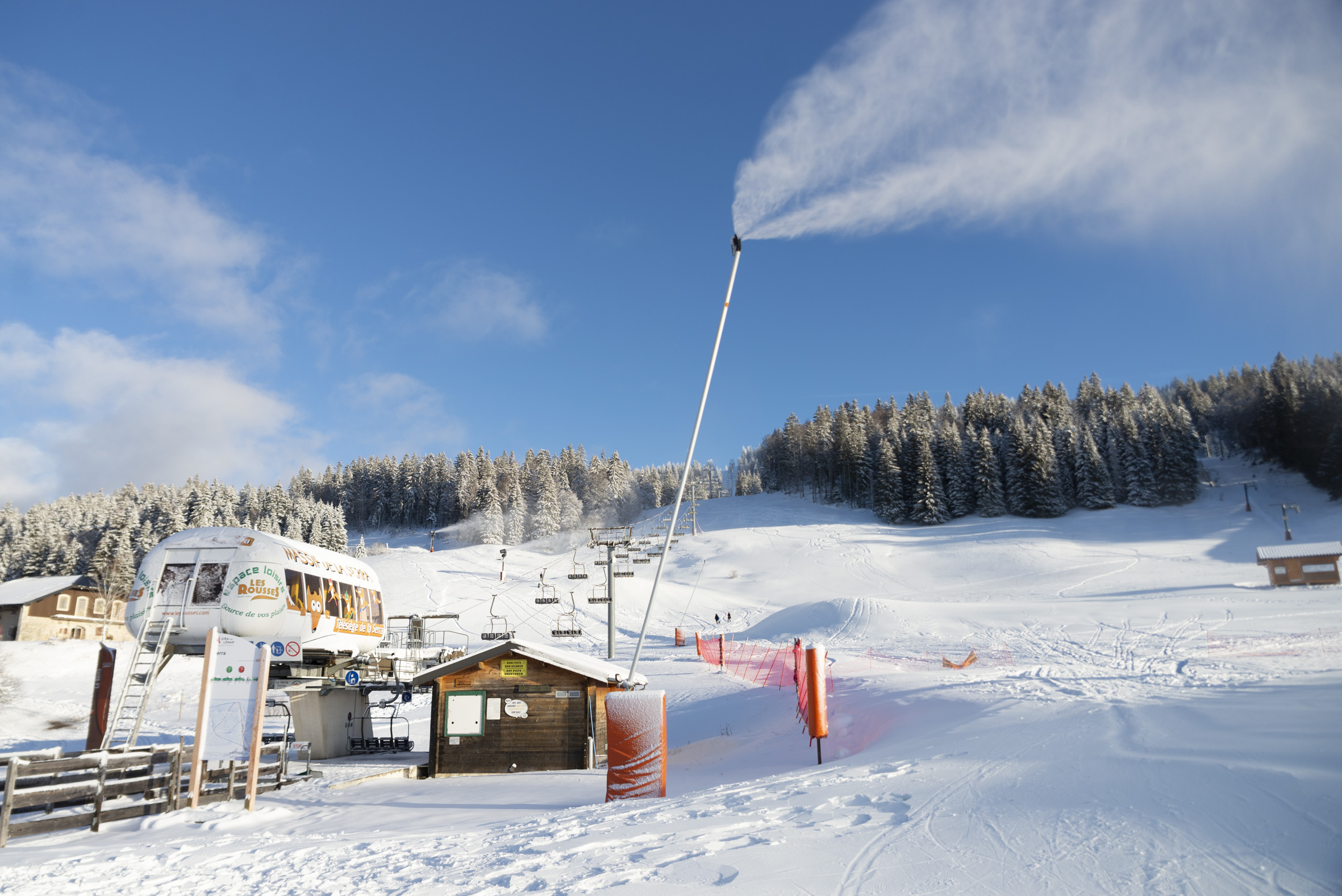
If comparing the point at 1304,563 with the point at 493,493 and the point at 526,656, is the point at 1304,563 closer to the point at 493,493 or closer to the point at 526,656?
the point at 526,656

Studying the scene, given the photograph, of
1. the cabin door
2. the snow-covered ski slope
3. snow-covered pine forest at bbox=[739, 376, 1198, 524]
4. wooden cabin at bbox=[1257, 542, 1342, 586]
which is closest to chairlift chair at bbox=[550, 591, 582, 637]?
the snow-covered ski slope

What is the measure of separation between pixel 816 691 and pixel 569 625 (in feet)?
124

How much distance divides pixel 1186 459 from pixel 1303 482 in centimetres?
966

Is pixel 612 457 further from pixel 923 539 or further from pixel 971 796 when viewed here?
pixel 971 796

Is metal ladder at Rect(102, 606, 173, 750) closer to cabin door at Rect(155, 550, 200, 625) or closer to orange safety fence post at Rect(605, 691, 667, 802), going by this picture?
cabin door at Rect(155, 550, 200, 625)

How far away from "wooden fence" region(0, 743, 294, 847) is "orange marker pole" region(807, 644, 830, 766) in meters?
10.3

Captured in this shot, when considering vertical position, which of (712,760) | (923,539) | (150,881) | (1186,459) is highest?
(1186,459)

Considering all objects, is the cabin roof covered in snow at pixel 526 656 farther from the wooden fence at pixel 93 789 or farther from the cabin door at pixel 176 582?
the cabin door at pixel 176 582

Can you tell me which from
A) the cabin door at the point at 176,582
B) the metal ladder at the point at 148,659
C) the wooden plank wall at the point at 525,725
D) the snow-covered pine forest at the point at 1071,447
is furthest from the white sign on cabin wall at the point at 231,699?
the snow-covered pine forest at the point at 1071,447

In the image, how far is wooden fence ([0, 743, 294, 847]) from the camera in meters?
9.98

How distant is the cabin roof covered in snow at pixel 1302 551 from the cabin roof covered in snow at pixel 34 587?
7996cm

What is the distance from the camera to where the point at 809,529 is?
78875 mm

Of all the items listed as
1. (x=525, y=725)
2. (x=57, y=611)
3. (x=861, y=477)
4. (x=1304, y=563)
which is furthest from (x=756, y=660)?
(x=861, y=477)

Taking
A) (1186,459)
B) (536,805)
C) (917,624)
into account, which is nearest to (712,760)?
(536,805)
